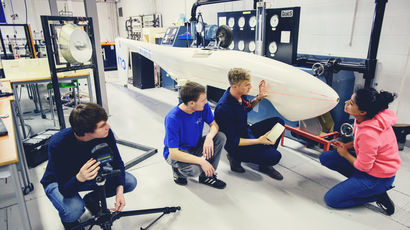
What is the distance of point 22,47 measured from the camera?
7.16 m

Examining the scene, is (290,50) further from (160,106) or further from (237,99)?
(160,106)

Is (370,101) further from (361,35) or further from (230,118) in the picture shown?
(361,35)

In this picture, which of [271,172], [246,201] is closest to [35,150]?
[246,201]

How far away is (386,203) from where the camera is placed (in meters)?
1.95

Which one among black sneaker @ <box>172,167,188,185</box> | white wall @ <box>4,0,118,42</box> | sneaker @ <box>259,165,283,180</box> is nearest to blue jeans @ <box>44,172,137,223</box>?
black sneaker @ <box>172,167,188,185</box>

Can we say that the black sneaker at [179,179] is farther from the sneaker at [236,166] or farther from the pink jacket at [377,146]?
the pink jacket at [377,146]

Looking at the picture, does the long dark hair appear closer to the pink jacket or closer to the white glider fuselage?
the pink jacket

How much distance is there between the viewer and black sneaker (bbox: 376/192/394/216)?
76.1 inches

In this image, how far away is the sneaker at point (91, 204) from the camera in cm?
185

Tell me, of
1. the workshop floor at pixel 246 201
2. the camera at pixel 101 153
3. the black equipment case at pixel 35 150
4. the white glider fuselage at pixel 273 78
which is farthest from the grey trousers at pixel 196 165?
the black equipment case at pixel 35 150

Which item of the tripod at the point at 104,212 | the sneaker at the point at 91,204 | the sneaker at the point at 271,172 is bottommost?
the sneaker at the point at 271,172

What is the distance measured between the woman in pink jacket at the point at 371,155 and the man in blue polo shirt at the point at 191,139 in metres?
0.96

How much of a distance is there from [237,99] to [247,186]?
2.54ft

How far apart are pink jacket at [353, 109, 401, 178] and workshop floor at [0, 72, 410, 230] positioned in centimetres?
38
